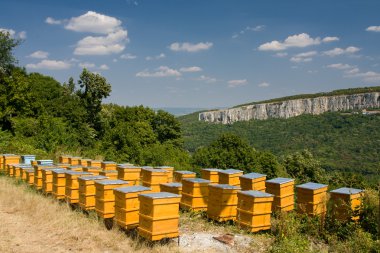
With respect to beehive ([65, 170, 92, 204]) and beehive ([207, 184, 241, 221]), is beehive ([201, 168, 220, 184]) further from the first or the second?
beehive ([65, 170, 92, 204])

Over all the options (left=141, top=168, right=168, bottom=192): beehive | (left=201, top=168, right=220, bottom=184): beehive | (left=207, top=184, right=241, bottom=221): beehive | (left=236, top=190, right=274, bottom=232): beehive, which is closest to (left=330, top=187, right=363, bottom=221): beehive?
(left=236, top=190, right=274, bottom=232): beehive

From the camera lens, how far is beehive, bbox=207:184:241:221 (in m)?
8.92

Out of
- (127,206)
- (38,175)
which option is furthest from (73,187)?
(127,206)

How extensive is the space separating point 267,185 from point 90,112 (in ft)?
141

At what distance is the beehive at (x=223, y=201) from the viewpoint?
8.92 meters

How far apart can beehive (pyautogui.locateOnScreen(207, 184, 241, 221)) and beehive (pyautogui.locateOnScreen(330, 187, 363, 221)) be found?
2.23 m

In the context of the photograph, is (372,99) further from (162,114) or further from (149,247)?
(149,247)

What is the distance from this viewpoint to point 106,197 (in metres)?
9.11

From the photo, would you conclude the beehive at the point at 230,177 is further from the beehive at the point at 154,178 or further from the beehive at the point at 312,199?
the beehive at the point at 312,199

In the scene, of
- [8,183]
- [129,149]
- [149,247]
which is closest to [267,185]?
[149,247]

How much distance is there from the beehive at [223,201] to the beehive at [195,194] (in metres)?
0.67

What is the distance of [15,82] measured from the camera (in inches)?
1551

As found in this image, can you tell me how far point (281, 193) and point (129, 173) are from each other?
4.89m

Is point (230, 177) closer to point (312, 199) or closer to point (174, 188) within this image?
point (174, 188)
